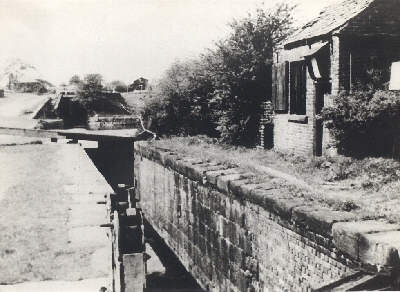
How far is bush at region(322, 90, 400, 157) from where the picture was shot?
798 centimetres

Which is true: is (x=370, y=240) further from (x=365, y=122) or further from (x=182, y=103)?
(x=182, y=103)

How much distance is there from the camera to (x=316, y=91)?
9.70 m

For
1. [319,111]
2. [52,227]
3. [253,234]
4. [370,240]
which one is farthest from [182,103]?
[370,240]

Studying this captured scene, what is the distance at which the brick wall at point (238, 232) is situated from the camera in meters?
4.46

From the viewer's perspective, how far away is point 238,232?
20.9ft

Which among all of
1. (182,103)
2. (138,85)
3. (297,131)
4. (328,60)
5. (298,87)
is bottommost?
(297,131)

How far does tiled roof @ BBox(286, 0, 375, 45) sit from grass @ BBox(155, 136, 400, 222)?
2.79 meters

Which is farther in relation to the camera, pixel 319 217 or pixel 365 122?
pixel 365 122

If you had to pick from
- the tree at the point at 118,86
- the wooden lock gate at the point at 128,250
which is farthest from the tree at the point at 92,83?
the wooden lock gate at the point at 128,250

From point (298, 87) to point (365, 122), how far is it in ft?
8.52

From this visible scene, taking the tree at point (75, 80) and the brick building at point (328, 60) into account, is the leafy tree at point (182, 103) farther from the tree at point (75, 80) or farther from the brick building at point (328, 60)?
the tree at point (75, 80)

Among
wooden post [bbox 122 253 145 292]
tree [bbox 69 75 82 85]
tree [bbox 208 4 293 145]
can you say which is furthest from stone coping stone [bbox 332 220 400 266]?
tree [bbox 69 75 82 85]

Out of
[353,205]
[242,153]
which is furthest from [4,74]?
[353,205]

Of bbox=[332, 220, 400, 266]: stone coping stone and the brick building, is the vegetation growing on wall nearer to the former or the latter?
the brick building
